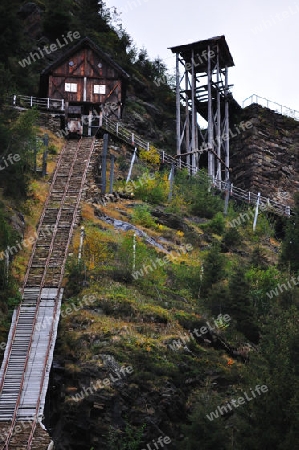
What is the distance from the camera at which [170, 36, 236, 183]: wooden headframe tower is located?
57.0 m

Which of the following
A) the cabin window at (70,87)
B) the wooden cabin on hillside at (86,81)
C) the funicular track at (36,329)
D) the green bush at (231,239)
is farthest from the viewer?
the cabin window at (70,87)

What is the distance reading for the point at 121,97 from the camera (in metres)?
57.0

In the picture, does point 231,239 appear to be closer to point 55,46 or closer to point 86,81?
point 86,81

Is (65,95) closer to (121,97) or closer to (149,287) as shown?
(121,97)

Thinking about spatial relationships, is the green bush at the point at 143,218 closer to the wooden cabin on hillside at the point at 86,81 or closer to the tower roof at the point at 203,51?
the wooden cabin on hillside at the point at 86,81

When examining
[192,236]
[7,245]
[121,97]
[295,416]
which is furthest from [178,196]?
[295,416]

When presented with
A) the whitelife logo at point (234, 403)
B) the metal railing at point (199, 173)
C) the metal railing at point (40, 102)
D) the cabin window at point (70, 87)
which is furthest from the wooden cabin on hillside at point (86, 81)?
the whitelife logo at point (234, 403)

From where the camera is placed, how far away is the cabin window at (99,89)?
5622 cm

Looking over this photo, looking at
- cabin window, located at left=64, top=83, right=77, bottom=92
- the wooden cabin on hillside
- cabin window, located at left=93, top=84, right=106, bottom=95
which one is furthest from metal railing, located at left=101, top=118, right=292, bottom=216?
cabin window, located at left=64, top=83, right=77, bottom=92

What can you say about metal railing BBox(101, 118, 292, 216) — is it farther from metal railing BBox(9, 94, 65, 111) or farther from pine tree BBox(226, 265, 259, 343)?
pine tree BBox(226, 265, 259, 343)

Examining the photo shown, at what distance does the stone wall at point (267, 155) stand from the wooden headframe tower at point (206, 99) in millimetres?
1279

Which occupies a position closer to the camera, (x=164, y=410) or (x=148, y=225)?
(x=164, y=410)

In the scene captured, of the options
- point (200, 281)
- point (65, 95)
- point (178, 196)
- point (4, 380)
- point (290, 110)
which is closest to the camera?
point (4, 380)

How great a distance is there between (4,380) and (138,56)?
51.3m
